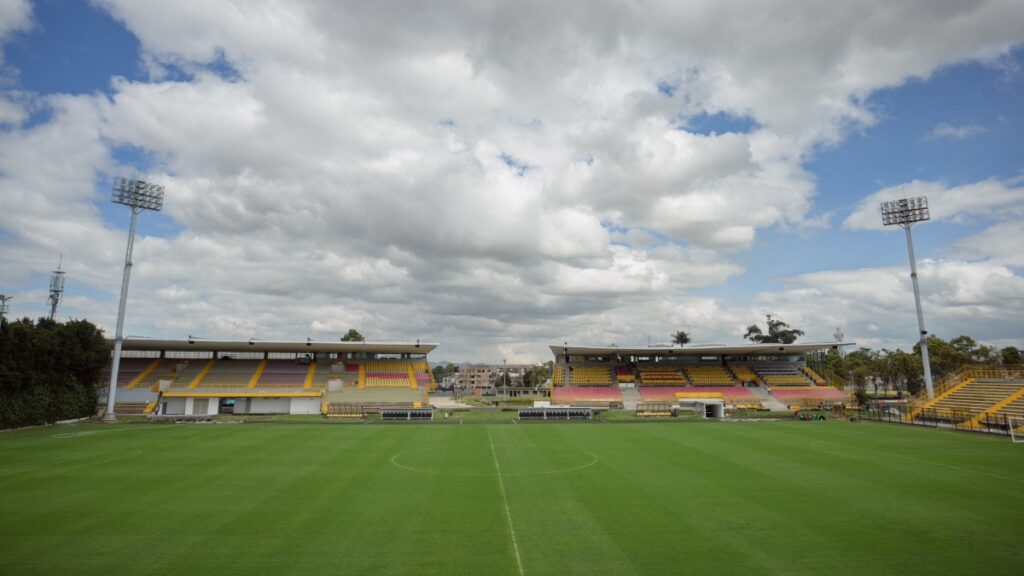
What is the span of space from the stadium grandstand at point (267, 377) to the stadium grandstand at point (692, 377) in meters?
16.8

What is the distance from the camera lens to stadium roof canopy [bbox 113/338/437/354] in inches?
1826

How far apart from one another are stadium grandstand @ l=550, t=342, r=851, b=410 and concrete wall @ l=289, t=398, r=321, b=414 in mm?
Result: 23225

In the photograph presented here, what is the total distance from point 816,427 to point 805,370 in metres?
30.9

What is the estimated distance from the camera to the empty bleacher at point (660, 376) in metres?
55.6

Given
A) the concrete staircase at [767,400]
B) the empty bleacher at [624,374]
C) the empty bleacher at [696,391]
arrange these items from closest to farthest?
Result: the concrete staircase at [767,400]
the empty bleacher at [696,391]
the empty bleacher at [624,374]

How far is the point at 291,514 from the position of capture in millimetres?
12188

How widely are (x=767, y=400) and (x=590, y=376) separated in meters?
18.1

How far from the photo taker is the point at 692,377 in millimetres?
56438

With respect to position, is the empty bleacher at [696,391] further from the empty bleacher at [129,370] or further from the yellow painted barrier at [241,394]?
the empty bleacher at [129,370]

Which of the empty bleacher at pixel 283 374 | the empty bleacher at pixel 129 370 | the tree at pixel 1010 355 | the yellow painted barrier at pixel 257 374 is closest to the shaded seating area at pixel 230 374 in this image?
the yellow painted barrier at pixel 257 374

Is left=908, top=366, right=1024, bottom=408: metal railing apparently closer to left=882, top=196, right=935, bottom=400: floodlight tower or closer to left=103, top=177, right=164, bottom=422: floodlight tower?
left=882, top=196, right=935, bottom=400: floodlight tower

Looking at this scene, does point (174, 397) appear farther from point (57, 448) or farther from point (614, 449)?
point (614, 449)

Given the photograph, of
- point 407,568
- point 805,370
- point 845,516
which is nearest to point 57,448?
point 407,568

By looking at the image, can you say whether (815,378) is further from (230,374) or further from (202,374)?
(202,374)
